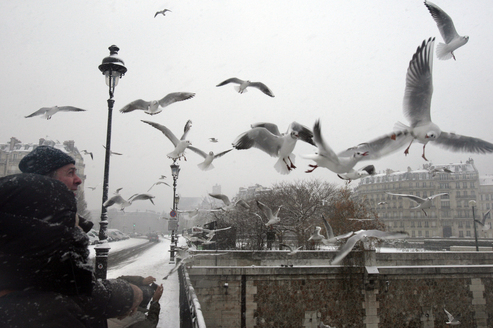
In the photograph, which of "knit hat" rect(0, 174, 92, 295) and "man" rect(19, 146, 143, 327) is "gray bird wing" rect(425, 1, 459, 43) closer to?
"man" rect(19, 146, 143, 327)

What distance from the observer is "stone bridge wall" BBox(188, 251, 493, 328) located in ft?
45.1

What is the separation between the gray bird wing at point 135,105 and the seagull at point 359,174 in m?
3.73

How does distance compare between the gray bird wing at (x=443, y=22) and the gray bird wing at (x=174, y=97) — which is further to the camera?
the gray bird wing at (x=174, y=97)

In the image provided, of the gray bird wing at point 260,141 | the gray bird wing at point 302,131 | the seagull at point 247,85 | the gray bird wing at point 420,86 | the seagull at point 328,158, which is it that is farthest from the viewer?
the seagull at point 247,85

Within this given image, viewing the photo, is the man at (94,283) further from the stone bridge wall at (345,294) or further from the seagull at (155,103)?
the stone bridge wall at (345,294)

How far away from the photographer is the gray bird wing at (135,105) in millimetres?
5859

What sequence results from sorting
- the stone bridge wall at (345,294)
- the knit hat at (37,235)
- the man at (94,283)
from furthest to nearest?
the stone bridge wall at (345,294) < the man at (94,283) < the knit hat at (37,235)

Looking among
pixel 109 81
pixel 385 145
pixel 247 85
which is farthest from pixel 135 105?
pixel 385 145

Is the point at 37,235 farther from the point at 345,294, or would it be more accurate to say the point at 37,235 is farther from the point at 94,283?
the point at 345,294

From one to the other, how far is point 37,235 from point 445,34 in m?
4.71

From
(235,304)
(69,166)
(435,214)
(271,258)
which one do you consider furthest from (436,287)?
(435,214)

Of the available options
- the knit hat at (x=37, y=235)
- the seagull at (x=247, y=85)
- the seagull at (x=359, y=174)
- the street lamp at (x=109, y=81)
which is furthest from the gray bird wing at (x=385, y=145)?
the street lamp at (x=109, y=81)

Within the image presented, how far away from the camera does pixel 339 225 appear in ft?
95.3

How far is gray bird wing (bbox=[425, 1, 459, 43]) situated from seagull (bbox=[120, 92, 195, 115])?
373 cm
